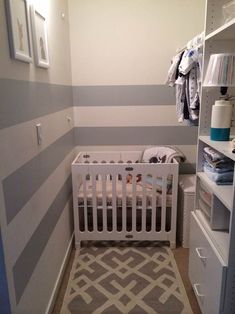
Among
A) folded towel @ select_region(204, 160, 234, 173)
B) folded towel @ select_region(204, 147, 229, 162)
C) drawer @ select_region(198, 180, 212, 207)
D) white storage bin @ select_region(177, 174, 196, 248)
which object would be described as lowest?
white storage bin @ select_region(177, 174, 196, 248)

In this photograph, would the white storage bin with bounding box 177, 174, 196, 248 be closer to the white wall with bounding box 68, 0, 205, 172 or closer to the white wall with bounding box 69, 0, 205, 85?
the white wall with bounding box 68, 0, 205, 172

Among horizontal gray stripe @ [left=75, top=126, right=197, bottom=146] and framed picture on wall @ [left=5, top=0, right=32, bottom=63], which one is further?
horizontal gray stripe @ [left=75, top=126, right=197, bottom=146]

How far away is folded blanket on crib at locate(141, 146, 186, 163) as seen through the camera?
252cm

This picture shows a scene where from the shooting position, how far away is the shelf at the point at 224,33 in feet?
3.95

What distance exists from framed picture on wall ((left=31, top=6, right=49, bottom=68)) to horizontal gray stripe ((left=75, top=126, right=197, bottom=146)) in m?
1.20

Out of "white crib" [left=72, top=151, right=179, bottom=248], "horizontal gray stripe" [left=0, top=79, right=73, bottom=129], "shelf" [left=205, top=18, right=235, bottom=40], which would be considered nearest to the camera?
"horizontal gray stripe" [left=0, top=79, right=73, bottom=129]

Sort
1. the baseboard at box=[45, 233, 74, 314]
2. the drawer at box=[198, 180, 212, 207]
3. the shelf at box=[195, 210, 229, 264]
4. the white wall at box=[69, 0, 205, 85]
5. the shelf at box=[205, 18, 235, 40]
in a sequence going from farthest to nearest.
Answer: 1. the white wall at box=[69, 0, 205, 85]
2. the baseboard at box=[45, 233, 74, 314]
3. the drawer at box=[198, 180, 212, 207]
4. the shelf at box=[195, 210, 229, 264]
5. the shelf at box=[205, 18, 235, 40]

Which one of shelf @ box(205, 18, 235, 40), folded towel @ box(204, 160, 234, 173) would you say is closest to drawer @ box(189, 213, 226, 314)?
folded towel @ box(204, 160, 234, 173)

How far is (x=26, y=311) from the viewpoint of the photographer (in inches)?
50.9

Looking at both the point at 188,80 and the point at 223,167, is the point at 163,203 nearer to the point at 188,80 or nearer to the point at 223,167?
the point at 223,167

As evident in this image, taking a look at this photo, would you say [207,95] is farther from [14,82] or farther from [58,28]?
[58,28]


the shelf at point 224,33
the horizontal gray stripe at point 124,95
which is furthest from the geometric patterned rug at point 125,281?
the shelf at point 224,33

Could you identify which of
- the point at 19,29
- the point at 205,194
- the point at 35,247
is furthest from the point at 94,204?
the point at 19,29

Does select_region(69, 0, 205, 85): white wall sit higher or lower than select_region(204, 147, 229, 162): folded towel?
higher
